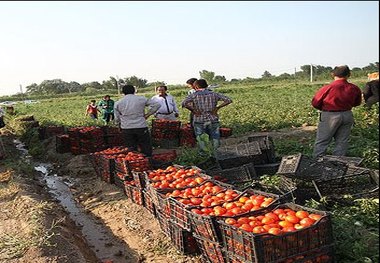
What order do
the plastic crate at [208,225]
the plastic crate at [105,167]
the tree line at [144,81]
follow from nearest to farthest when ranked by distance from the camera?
the plastic crate at [208,225]
the plastic crate at [105,167]
the tree line at [144,81]

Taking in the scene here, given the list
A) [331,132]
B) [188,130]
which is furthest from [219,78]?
[331,132]

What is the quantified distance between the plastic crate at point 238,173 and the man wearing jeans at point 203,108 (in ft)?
4.80

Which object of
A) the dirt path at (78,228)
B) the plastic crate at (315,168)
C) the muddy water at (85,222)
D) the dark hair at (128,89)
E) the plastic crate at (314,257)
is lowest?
the muddy water at (85,222)

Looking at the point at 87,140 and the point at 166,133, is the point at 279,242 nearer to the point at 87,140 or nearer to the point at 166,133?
the point at 166,133

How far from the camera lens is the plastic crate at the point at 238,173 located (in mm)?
6250

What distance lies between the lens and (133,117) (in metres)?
8.12

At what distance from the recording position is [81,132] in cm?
1126

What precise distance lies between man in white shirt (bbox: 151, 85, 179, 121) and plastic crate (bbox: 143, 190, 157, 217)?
3772 millimetres

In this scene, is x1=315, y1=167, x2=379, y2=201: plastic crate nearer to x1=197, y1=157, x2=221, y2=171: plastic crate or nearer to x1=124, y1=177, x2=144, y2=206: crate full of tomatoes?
x1=197, y1=157, x2=221, y2=171: plastic crate

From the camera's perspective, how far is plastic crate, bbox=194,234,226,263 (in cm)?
400

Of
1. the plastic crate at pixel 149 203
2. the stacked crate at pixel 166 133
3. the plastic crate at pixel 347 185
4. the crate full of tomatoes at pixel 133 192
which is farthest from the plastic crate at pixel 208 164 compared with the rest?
the stacked crate at pixel 166 133

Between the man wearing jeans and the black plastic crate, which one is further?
the man wearing jeans

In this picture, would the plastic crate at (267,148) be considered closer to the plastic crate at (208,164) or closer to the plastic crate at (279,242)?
the plastic crate at (208,164)

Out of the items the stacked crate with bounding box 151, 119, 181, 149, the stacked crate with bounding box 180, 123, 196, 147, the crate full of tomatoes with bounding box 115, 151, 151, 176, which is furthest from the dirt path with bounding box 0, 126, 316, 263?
the stacked crate with bounding box 180, 123, 196, 147
